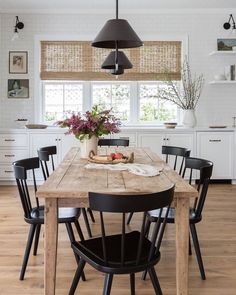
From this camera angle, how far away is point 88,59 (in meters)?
6.49

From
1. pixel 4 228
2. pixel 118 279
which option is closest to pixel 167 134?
pixel 4 228

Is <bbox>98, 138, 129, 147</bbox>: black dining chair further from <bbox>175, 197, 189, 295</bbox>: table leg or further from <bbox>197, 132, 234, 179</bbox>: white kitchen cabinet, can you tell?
<bbox>175, 197, 189, 295</bbox>: table leg

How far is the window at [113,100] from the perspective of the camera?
666 cm

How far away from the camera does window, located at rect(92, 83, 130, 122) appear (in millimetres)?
6676

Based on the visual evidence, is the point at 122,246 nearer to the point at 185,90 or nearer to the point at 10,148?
the point at 10,148

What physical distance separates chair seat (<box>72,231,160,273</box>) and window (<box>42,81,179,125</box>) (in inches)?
176

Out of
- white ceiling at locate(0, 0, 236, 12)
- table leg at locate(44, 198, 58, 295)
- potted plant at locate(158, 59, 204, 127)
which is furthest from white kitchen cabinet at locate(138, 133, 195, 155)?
table leg at locate(44, 198, 58, 295)

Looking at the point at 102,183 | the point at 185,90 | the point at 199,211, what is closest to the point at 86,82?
the point at 185,90

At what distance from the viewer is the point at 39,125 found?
20.1 ft

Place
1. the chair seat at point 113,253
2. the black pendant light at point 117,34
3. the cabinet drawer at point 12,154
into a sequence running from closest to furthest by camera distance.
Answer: the chair seat at point 113,253, the black pendant light at point 117,34, the cabinet drawer at point 12,154

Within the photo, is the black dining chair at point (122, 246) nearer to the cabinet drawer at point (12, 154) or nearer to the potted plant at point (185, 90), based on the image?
the cabinet drawer at point (12, 154)

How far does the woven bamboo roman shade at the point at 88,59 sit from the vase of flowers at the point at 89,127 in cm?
327

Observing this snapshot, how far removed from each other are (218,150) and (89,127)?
3.44 m

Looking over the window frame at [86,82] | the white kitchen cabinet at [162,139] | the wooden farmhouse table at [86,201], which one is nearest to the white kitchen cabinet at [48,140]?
the window frame at [86,82]
